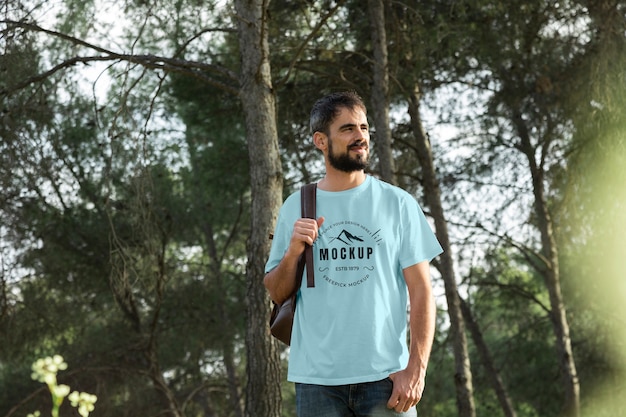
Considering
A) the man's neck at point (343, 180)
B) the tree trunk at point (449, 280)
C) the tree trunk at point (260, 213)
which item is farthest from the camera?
the tree trunk at point (449, 280)

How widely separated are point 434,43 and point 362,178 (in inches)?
283

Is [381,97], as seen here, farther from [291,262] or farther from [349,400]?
[349,400]

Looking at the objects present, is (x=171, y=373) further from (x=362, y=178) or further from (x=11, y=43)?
(x=362, y=178)

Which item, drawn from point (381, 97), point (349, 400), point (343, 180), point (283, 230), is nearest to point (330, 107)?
point (343, 180)

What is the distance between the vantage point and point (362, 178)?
115 inches

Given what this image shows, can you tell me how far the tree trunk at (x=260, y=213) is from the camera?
655 cm

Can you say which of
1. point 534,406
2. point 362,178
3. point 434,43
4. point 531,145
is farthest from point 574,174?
point 362,178

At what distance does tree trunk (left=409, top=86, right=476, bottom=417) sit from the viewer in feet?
35.0

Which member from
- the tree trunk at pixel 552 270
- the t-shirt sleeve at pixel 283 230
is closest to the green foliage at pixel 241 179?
the tree trunk at pixel 552 270

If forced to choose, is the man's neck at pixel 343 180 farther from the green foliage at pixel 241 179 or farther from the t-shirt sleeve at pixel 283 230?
the green foliage at pixel 241 179

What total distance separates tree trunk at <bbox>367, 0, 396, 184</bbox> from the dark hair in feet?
21.2

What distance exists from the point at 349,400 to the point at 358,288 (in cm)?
30

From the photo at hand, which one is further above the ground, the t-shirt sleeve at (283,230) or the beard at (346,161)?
the beard at (346,161)

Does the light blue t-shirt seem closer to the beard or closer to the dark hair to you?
the beard
